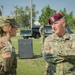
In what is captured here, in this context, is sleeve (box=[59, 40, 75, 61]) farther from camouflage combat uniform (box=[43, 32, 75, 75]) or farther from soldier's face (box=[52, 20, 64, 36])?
soldier's face (box=[52, 20, 64, 36])

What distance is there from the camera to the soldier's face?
421 centimetres

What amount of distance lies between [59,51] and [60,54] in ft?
0.20

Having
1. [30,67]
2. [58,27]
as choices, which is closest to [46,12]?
[30,67]

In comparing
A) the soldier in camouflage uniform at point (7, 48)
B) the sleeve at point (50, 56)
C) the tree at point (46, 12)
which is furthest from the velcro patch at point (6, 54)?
the tree at point (46, 12)

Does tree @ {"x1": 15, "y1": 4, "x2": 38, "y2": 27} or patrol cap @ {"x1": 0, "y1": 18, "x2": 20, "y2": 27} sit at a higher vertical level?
tree @ {"x1": 15, "y1": 4, "x2": 38, "y2": 27}

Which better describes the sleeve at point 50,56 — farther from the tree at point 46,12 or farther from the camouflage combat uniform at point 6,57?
the tree at point 46,12

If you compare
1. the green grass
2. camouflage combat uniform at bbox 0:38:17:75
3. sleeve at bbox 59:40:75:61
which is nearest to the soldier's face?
sleeve at bbox 59:40:75:61

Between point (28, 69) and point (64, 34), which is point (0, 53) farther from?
point (28, 69)

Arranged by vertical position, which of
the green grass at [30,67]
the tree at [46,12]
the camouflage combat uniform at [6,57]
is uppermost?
the tree at [46,12]

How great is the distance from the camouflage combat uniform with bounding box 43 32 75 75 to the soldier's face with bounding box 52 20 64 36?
8cm

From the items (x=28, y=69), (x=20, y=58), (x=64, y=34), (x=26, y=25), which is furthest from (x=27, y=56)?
(x=26, y=25)

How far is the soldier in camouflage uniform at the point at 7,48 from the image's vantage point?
141 inches

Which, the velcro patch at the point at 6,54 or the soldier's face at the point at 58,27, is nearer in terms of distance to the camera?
the velcro patch at the point at 6,54

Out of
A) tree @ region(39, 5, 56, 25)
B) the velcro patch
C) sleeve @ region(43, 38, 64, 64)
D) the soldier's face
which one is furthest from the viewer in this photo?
tree @ region(39, 5, 56, 25)
